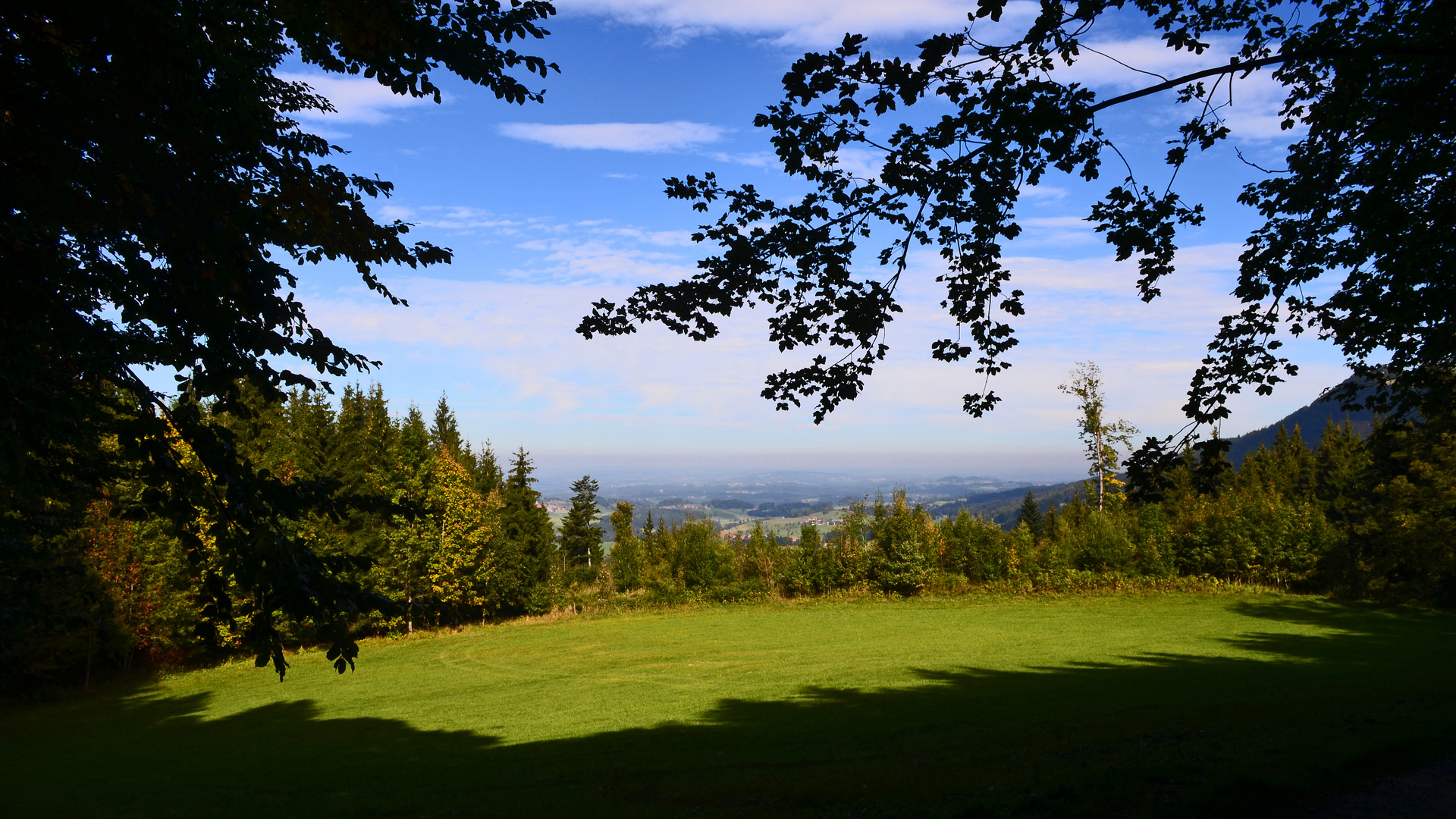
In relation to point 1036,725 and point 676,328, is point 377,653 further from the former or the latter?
point 676,328

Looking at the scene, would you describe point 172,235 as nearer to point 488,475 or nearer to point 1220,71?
point 1220,71

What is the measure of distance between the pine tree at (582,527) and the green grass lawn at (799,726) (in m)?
32.7

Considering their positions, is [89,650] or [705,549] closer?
[89,650]

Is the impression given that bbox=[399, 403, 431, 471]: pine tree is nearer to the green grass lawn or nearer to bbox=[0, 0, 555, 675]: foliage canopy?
the green grass lawn

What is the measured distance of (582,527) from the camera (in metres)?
65.1

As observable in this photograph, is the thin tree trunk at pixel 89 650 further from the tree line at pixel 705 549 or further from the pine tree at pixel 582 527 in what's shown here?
the pine tree at pixel 582 527

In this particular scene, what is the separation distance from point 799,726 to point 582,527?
174 feet

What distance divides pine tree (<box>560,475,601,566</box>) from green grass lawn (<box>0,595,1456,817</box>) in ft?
107

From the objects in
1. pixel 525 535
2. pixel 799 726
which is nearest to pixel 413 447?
pixel 525 535

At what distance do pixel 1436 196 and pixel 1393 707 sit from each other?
25.7ft

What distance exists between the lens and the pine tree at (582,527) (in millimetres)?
63750

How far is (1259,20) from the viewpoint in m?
7.57

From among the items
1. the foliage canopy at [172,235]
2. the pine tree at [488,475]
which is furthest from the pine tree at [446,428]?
the foliage canopy at [172,235]

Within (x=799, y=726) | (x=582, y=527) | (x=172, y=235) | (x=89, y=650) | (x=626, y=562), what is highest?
(x=172, y=235)
